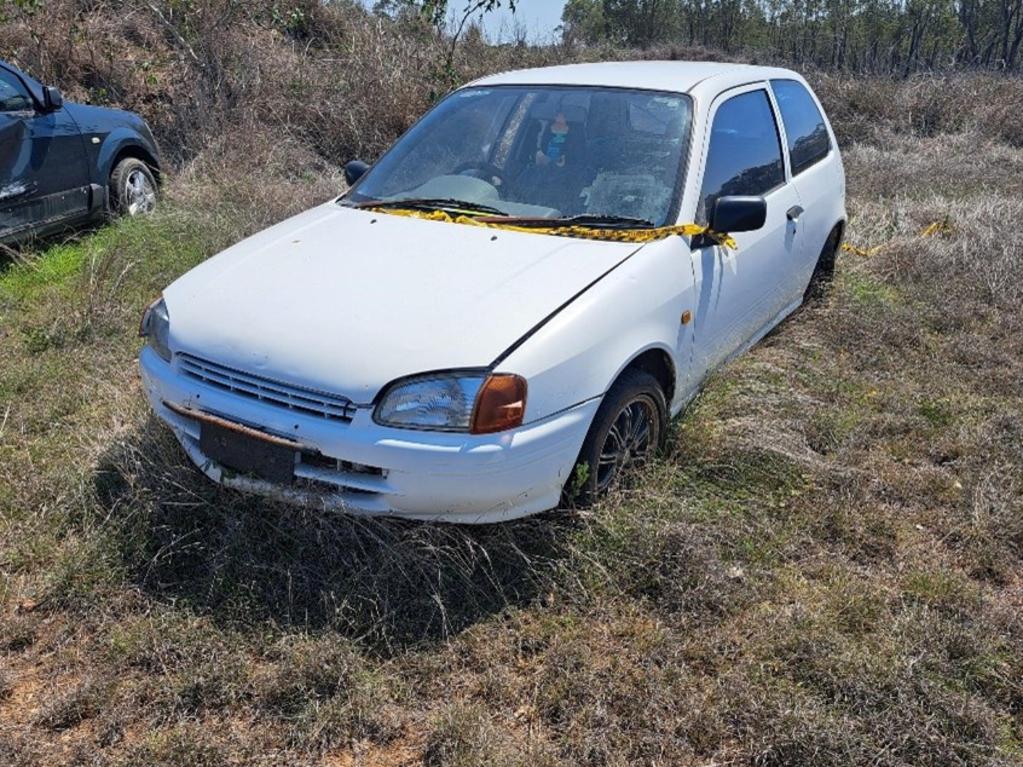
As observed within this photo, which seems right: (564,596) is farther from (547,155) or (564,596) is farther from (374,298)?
(547,155)

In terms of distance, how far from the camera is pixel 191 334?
3.02m

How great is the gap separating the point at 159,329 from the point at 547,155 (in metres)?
1.80

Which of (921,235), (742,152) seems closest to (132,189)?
(742,152)

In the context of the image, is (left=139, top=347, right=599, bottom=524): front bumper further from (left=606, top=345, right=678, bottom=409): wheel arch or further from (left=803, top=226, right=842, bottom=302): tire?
(left=803, top=226, right=842, bottom=302): tire

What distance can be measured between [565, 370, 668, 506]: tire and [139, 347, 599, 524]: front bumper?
118 mm

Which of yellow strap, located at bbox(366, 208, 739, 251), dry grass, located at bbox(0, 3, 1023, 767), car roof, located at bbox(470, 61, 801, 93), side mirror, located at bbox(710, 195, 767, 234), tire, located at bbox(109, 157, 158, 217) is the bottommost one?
dry grass, located at bbox(0, 3, 1023, 767)

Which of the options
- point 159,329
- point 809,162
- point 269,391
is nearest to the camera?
point 269,391

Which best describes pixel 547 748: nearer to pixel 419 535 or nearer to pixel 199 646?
pixel 419 535

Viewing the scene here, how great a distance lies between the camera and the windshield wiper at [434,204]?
372cm

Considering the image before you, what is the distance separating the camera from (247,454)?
9.47 ft

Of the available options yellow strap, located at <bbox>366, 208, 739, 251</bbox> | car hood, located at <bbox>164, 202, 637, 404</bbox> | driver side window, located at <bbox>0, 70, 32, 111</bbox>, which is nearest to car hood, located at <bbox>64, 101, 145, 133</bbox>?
driver side window, located at <bbox>0, 70, 32, 111</bbox>

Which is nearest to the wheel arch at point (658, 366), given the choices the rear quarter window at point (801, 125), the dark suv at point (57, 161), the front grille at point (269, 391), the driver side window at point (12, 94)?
the front grille at point (269, 391)

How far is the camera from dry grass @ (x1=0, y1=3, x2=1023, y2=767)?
2.43 metres

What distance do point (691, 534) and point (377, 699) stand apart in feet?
4.10
